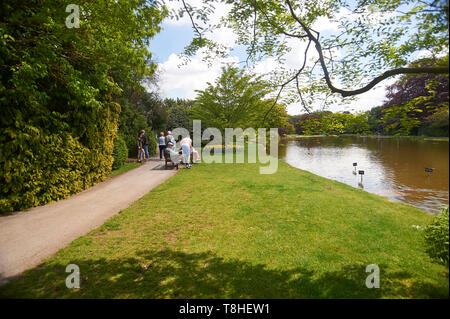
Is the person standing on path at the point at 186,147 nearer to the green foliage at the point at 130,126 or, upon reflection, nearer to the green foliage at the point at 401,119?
the green foliage at the point at 130,126

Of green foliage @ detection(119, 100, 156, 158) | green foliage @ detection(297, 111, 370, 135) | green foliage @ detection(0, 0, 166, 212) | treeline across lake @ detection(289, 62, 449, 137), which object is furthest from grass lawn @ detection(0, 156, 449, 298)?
green foliage @ detection(119, 100, 156, 158)

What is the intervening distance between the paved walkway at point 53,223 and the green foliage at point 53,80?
1.89 ft

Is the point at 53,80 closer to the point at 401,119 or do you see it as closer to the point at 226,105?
the point at 401,119

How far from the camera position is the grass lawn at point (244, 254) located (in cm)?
290

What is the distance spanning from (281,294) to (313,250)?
154 centimetres

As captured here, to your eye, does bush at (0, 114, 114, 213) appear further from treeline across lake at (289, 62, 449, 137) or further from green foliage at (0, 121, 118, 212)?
treeline across lake at (289, 62, 449, 137)

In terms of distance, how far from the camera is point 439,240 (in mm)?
3109

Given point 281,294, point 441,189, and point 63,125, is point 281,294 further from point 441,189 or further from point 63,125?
point 441,189

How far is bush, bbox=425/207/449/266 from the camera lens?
2898mm

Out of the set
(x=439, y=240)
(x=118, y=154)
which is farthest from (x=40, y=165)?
(x=439, y=240)

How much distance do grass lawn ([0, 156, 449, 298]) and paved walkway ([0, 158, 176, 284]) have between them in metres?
0.32

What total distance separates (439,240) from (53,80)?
9.49 m

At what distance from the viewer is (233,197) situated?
7641mm
